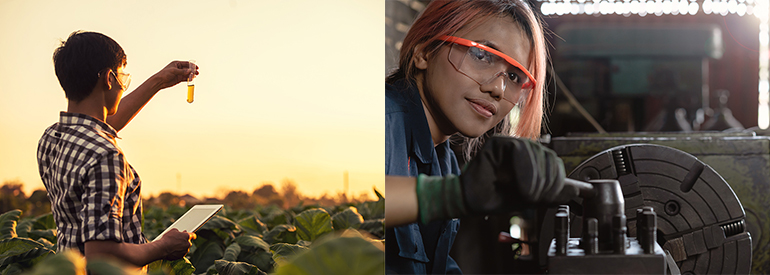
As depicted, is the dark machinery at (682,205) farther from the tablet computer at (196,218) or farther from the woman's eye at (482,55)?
the tablet computer at (196,218)

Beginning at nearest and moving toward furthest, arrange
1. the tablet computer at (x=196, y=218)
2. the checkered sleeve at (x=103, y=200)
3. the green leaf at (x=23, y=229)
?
the checkered sleeve at (x=103, y=200) < the tablet computer at (x=196, y=218) < the green leaf at (x=23, y=229)

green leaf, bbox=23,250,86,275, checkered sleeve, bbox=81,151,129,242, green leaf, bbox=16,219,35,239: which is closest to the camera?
green leaf, bbox=23,250,86,275

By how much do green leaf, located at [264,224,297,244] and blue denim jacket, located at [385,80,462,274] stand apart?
2.54 feet

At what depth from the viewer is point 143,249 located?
3.31 feet

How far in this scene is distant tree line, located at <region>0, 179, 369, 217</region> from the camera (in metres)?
2.83

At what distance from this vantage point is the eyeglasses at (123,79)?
1.04 m

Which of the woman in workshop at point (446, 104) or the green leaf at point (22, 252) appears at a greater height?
the woman in workshop at point (446, 104)

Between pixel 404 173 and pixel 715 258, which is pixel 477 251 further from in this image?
pixel 404 173

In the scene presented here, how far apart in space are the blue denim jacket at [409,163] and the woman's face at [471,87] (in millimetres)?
41

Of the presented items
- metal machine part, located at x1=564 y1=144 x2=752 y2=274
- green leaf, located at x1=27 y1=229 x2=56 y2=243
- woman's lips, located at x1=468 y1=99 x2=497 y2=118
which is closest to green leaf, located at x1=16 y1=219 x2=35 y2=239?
green leaf, located at x1=27 y1=229 x2=56 y2=243

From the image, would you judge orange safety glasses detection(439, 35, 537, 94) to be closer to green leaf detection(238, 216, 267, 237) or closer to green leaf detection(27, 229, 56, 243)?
green leaf detection(238, 216, 267, 237)

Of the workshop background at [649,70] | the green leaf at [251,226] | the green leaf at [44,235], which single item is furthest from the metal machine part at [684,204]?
the workshop background at [649,70]

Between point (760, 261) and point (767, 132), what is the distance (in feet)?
3.97

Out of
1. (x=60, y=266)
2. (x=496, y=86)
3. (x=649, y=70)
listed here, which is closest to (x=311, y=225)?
(x=496, y=86)
